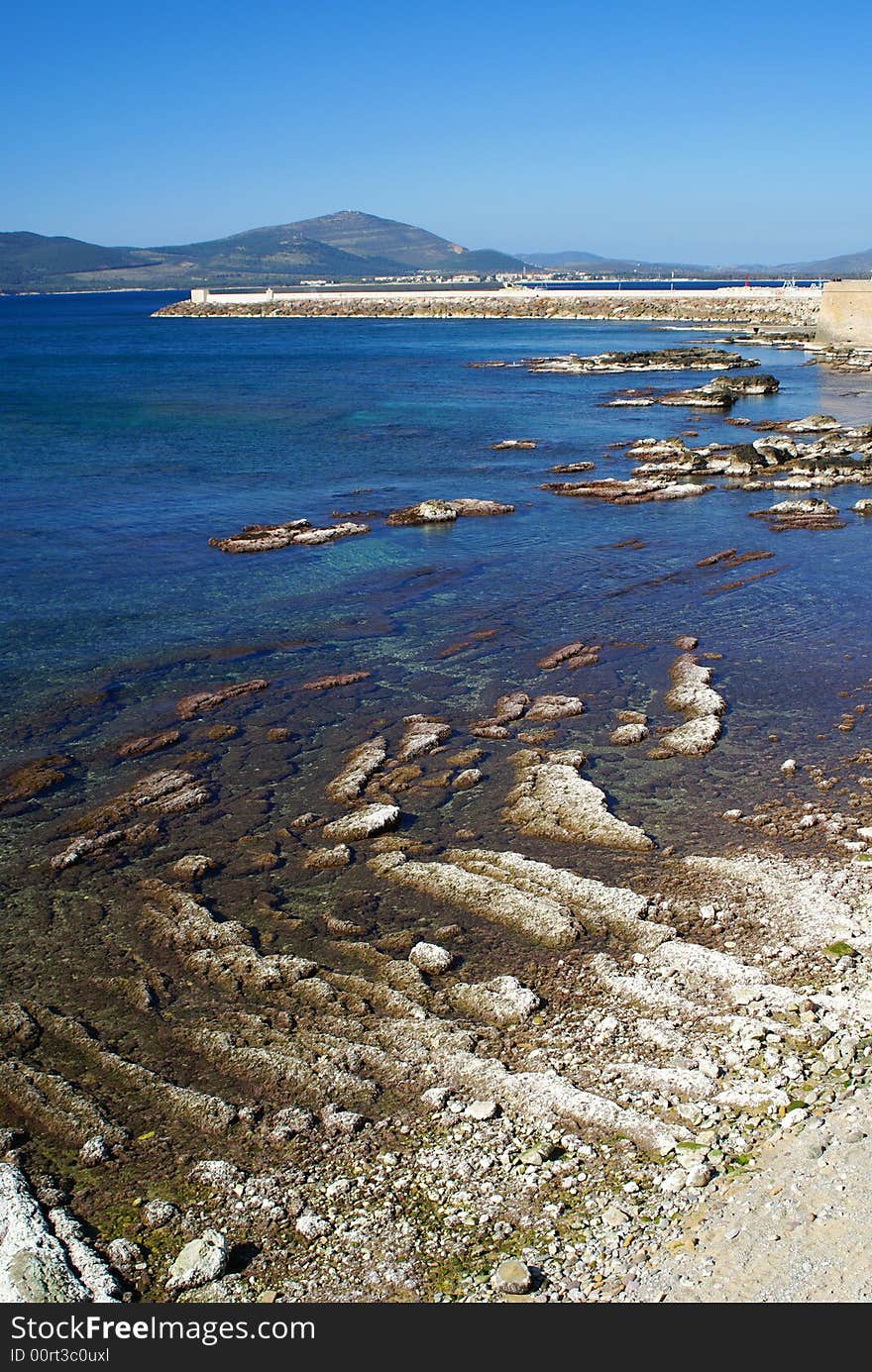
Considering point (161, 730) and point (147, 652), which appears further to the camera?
point (147, 652)

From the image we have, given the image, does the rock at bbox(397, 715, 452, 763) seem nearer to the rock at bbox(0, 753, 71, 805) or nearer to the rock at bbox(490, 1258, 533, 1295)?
the rock at bbox(0, 753, 71, 805)

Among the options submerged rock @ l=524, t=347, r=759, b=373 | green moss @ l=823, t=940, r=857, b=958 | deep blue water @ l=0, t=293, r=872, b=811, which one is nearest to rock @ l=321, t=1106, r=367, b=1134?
green moss @ l=823, t=940, r=857, b=958

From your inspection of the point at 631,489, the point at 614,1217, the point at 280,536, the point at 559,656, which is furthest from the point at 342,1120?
the point at 631,489

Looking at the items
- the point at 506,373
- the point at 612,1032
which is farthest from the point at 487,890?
the point at 506,373

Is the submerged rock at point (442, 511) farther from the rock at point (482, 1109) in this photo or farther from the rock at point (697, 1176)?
the rock at point (697, 1176)

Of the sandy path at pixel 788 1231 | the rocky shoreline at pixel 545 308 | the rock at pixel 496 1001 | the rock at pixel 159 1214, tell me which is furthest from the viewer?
the rocky shoreline at pixel 545 308

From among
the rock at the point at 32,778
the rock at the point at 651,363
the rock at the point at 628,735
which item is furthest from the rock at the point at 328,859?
the rock at the point at 651,363

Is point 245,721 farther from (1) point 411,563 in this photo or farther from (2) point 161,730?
(1) point 411,563
